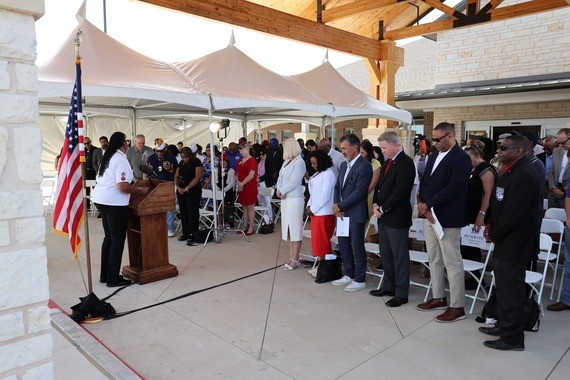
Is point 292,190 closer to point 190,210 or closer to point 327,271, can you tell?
point 327,271

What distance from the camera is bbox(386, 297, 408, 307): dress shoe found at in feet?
14.7

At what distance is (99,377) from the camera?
2.82 m

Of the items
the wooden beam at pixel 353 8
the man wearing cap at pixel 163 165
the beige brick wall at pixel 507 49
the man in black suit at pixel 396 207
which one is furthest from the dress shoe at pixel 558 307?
the beige brick wall at pixel 507 49

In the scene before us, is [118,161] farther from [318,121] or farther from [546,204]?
[318,121]

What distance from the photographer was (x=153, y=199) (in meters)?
5.17

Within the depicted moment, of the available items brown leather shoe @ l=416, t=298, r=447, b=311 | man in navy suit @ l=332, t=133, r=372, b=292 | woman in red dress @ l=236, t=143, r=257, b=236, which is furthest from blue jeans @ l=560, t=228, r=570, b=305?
woman in red dress @ l=236, t=143, r=257, b=236

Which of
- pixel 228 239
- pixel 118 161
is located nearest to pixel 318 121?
pixel 228 239

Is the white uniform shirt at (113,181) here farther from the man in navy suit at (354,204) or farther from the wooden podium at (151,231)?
the man in navy suit at (354,204)

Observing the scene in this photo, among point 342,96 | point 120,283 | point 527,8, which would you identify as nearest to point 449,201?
point 120,283

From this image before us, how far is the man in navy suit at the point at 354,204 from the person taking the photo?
4.82 metres

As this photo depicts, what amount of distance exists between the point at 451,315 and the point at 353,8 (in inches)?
349

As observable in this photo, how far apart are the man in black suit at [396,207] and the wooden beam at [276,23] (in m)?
6.13

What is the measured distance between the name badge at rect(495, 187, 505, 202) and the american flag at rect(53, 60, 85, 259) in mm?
3550

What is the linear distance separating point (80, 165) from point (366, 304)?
10.2 feet
